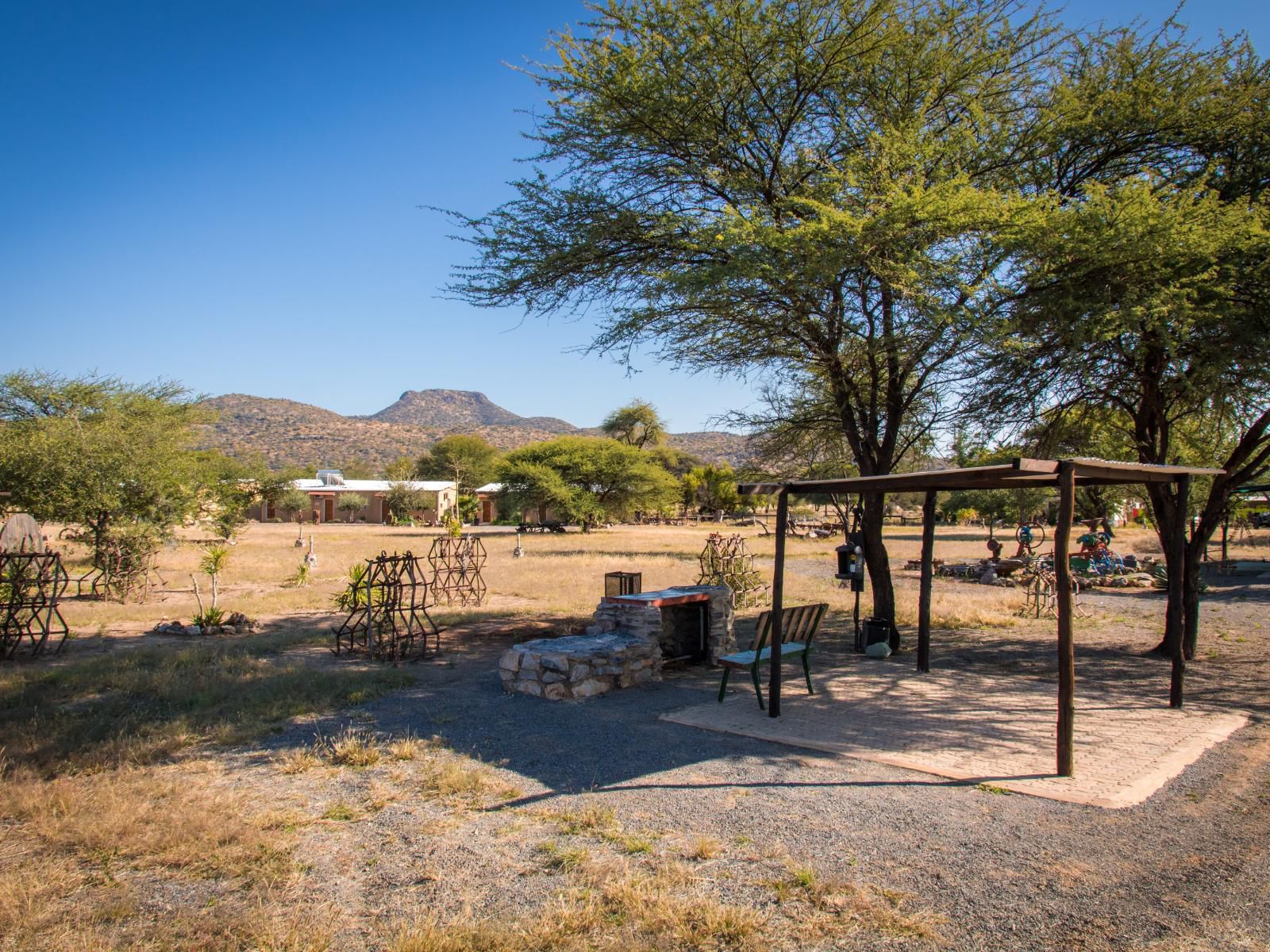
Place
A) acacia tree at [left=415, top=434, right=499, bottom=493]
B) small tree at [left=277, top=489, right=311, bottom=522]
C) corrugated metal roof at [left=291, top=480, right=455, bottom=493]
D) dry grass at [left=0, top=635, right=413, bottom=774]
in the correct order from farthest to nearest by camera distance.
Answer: acacia tree at [left=415, top=434, right=499, bottom=493], corrugated metal roof at [left=291, top=480, right=455, bottom=493], small tree at [left=277, top=489, right=311, bottom=522], dry grass at [left=0, top=635, right=413, bottom=774]

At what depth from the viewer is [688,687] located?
31.3 feet

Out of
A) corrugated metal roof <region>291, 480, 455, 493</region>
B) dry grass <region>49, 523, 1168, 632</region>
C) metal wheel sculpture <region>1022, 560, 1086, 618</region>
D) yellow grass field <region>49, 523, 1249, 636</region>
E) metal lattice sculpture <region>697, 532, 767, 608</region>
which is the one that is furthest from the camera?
corrugated metal roof <region>291, 480, 455, 493</region>

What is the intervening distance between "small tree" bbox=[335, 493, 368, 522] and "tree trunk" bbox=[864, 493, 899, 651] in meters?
65.4

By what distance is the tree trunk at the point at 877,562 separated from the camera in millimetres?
12523

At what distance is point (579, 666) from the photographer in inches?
352

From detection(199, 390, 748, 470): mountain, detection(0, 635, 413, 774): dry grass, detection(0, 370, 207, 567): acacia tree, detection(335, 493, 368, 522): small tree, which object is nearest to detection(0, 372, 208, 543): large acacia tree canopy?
detection(0, 370, 207, 567): acacia tree

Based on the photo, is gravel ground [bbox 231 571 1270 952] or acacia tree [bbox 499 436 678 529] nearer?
gravel ground [bbox 231 571 1270 952]

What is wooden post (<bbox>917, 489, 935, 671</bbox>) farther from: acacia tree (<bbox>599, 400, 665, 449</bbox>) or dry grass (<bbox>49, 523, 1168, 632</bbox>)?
acacia tree (<bbox>599, 400, 665, 449</bbox>)

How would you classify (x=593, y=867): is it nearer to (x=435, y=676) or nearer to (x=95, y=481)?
(x=435, y=676)

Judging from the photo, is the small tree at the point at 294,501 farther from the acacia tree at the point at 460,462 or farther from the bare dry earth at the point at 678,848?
the bare dry earth at the point at 678,848

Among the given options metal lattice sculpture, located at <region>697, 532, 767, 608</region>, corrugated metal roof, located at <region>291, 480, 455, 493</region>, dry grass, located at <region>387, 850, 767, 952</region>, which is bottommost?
dry grass, located at <region>387, 850, 767, 952</region>

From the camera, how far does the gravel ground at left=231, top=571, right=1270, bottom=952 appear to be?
12.9 feet

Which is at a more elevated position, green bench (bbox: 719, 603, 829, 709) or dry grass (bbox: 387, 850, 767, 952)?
green bench (bbox: 719, 603, 829, 709)

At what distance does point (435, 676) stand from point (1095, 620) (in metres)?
12.6
